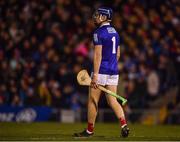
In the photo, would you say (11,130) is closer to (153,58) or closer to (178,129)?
(178,129)

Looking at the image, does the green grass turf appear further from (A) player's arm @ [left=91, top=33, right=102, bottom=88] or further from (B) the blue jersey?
(B) the blue jersey

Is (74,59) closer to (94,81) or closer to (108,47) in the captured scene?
(108,47)

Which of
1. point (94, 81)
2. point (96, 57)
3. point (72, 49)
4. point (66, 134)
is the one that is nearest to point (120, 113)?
point (94, 81)

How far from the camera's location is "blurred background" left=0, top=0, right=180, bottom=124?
22.5 meters

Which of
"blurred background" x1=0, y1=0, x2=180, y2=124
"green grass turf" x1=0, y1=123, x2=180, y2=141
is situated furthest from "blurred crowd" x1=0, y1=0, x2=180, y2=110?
"green grass turf" x1=0, y1=123, x2=180, y2=141

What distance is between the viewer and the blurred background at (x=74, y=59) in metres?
22.5

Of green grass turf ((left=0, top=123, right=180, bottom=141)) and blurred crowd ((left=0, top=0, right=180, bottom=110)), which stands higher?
blurred crowd ((left=0, top=0, right=180, bottom=110))

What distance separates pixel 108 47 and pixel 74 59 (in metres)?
9.64

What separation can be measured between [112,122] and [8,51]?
4453mm

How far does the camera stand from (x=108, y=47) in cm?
1435

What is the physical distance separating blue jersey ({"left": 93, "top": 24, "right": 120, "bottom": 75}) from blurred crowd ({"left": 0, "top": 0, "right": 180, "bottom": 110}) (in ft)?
25.7

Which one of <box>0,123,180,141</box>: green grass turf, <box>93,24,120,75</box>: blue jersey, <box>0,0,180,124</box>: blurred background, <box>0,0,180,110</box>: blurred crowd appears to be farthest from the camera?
<box>0,0,180,110</box>: blurred crowd

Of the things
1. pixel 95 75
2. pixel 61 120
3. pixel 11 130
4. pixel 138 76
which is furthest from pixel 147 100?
pixel 95 75

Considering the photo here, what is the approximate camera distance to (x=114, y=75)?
47.6ft
